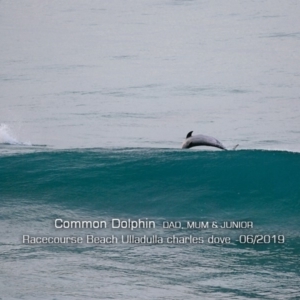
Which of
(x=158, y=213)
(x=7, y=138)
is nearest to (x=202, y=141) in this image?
(x=158, y=213)

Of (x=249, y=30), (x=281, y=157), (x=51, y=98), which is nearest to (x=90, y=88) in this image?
(x=51, y=98)

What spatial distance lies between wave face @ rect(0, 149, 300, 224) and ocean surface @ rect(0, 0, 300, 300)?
0.05 feet

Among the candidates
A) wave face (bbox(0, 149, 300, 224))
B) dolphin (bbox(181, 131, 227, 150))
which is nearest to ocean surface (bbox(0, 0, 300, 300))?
wave face (bbox(0, 149, 300, 224))

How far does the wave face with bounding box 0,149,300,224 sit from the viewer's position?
870 cm

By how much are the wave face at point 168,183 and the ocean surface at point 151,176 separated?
0.02 metres

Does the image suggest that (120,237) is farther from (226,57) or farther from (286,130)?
(226,57)

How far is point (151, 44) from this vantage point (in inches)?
831

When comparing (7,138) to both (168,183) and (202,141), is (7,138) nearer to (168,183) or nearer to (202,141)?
(202,141)

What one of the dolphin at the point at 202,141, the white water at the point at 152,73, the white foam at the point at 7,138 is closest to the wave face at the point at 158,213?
the dolphin at the point at 202,141

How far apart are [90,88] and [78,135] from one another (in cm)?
377

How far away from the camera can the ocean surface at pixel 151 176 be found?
6941 millimetres

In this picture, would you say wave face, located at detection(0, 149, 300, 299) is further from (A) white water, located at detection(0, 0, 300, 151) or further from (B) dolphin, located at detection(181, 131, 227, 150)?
(A) white water, located at detection(0, 0, 300, 151)

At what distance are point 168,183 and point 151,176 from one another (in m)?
0.23

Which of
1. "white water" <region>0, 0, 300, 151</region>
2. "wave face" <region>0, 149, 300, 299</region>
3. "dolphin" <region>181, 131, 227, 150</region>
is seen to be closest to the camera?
"wave face" <region>0, 149, 300, 299</region>
